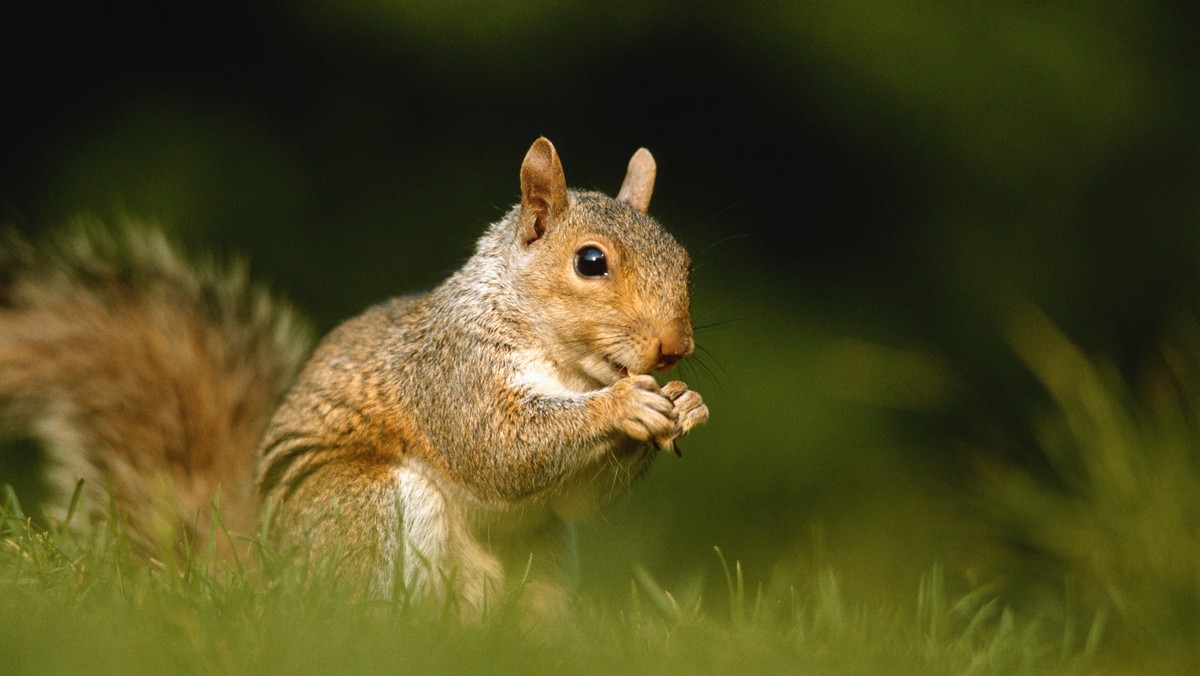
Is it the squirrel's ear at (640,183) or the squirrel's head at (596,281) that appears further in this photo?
the squirrel's ear at (640,183)

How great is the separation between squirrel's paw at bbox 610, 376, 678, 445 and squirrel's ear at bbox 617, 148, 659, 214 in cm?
53

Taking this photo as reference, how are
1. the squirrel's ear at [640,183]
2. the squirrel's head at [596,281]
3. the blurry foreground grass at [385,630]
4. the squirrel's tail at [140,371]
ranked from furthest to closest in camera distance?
the squirrel's ear at [640,183]
the squirrel's tail at [140,371]
the squirrel's head at [596,281]
the blurry foreground grass at [385,630]

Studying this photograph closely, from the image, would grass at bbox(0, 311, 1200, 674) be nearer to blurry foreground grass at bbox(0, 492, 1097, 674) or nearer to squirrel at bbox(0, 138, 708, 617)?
blurry foreground grass at bbox(0, 492, 1097, 674)

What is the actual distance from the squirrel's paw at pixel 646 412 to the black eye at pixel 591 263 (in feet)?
0.68

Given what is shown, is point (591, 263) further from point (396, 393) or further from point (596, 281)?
point (396, 393)

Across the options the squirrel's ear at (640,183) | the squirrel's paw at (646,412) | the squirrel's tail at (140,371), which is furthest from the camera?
the squirrel's ear at (640,183)

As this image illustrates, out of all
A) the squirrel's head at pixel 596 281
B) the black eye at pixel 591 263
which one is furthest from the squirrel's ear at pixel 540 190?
the black eye at pixel 591 263

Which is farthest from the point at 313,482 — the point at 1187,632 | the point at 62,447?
the point at 1187,632

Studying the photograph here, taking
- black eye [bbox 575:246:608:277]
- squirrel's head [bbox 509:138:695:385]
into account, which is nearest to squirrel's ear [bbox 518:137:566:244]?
squirrel's head [bbox 509:138:695:385]

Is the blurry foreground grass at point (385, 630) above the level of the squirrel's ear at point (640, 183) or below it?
below

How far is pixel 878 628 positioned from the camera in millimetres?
1646

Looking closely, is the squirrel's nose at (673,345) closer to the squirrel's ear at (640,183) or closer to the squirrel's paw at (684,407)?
the squirrel's paw at (684,407)

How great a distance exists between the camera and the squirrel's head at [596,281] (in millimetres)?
1836

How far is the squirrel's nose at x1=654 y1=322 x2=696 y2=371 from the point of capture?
5.93 ft
